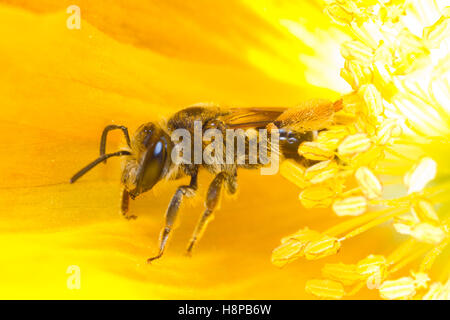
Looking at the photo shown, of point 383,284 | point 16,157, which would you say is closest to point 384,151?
point 383,284

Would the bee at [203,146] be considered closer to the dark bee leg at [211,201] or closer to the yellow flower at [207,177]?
the dark bee leg at [211,201]

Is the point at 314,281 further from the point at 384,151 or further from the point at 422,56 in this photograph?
the point at 422,56

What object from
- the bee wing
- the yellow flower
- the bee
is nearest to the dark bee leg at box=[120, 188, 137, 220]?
the bee

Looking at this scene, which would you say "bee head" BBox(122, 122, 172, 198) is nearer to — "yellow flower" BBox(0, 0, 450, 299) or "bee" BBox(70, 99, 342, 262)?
"bee" BBox(70, 99, 342, 262)

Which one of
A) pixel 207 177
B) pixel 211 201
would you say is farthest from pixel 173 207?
pixel 207 177

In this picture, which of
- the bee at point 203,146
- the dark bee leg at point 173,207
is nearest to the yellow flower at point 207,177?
the bee at point 203,146

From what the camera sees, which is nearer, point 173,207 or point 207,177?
point 173,207

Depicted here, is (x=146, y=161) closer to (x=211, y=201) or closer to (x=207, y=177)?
(x=211, y=201)
